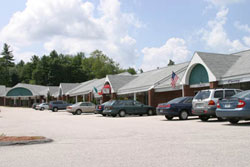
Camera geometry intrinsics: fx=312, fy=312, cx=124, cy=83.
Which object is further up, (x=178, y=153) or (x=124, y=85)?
(x=124, y=85)

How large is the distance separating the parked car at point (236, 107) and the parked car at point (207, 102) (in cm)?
240

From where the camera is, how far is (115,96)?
44.7 metres

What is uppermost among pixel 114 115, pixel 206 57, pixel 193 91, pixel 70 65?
pixel 70 65

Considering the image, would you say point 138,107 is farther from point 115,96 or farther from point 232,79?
point 115,96

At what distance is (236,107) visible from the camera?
43.6 ft

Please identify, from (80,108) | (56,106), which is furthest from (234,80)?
(56,106)

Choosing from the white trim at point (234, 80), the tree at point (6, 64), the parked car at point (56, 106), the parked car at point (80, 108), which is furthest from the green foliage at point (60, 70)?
the white trim at point (234, 80)

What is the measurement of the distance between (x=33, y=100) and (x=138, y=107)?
7185cm

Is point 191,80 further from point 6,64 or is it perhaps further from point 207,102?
point 6,64

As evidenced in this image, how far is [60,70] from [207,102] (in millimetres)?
91454

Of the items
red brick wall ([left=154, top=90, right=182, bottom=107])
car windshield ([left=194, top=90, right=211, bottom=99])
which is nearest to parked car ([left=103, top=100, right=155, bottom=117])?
red brick wall ([left=154, top=90, right=182, bottom=107])

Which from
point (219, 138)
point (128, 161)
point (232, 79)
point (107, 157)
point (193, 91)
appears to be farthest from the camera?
point (193, 91)

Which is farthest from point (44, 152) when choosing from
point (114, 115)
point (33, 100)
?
point (33, 100)

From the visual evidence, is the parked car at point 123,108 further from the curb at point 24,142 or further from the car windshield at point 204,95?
the curb at point 24,142
